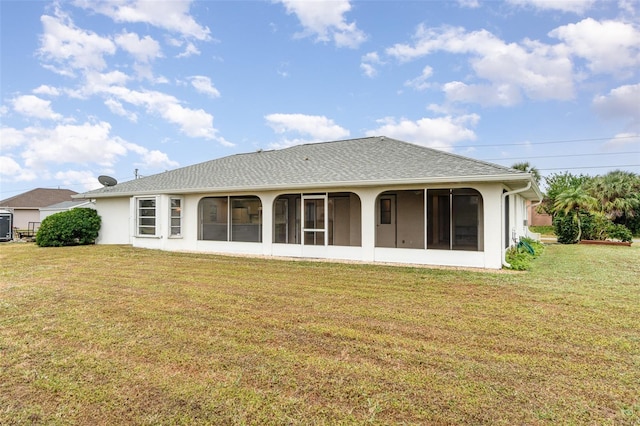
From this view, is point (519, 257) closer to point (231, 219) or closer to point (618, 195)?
point (231, 219)

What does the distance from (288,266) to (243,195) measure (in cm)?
409

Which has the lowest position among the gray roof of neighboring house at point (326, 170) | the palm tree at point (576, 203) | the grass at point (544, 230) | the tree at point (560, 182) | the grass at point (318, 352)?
the grass at point (318, 352)

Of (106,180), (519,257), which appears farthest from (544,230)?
(106,180)

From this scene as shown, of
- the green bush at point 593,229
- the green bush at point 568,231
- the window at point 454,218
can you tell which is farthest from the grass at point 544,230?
the window at point 454,218

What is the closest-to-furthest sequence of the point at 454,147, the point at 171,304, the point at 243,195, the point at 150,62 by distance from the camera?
1. the point at 171,304
2. the point at 243,195
3. the point at 150,62
4. the point at 454,147

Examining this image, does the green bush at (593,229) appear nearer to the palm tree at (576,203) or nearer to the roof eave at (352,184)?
the palm tree at (576,203)

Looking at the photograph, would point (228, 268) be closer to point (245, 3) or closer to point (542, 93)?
point (245, 3)

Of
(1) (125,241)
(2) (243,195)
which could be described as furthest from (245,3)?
(1) (125,241)

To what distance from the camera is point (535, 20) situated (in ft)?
46.2

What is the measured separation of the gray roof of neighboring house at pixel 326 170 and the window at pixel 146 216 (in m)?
0.43

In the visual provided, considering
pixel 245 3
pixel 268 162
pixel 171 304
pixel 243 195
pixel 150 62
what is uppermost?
pixel 245 3

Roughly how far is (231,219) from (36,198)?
3241 centimetres

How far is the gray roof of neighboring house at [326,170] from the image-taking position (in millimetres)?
9617

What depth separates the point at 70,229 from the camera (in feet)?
50.9
